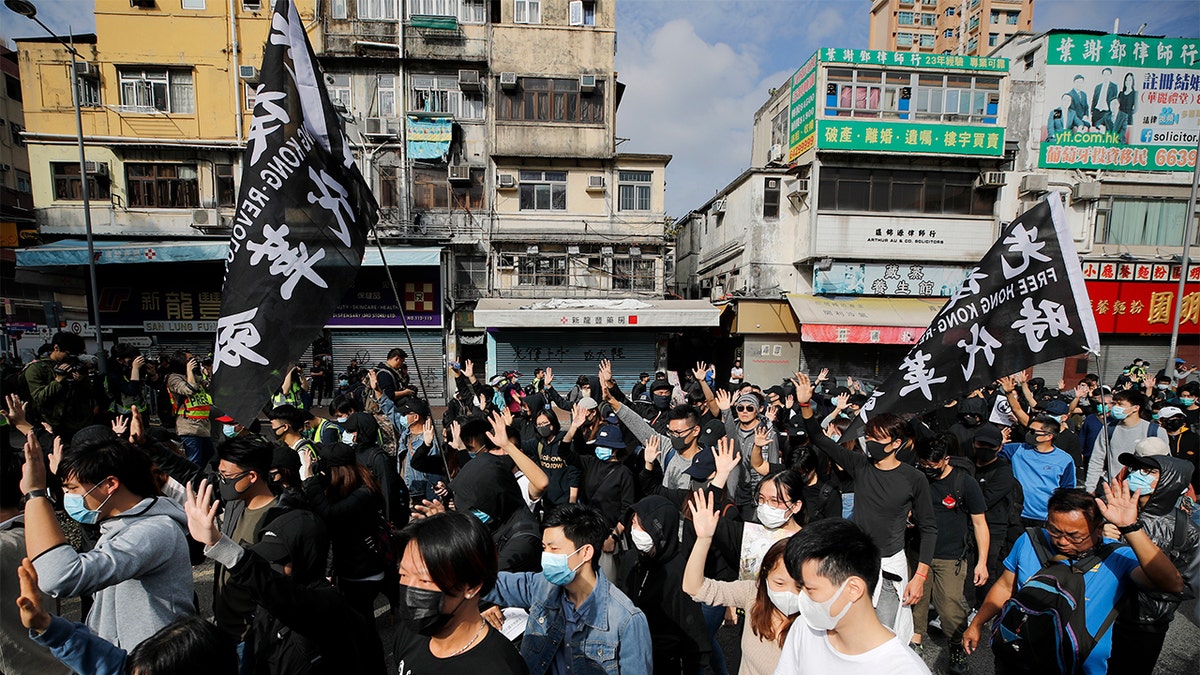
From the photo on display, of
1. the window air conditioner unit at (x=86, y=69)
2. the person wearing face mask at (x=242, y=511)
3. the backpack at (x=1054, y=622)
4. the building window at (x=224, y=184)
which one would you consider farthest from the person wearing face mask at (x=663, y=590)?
the window air conditioner unit at (x=86, y=69)

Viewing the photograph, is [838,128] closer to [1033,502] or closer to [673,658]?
[1033,502]

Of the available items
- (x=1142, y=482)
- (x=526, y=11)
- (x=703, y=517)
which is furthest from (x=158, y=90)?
(x=1142, y=482)

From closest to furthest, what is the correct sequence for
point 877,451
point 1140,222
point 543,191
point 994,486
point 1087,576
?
point 1087,576
point 877,451
point 994,486
point 543,191
point 1140,222

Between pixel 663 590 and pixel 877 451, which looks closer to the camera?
pixel 663 590

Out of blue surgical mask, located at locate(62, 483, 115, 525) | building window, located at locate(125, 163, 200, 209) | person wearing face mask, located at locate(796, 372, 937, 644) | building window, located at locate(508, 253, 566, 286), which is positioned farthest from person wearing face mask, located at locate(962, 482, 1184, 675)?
building window, located at locate(125, 163, 200, 209)

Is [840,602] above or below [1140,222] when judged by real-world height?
below

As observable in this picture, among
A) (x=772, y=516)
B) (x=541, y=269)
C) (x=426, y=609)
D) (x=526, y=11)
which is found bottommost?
(x=772, y=516)

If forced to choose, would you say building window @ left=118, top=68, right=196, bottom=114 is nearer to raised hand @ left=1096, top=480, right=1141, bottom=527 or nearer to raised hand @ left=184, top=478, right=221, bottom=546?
raised hand @ left=184, top=478, right=221, bottom=546

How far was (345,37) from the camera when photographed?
18078 mm

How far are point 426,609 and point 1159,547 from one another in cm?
372

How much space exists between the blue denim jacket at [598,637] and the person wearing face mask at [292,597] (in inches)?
31.5

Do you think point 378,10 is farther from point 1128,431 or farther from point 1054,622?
point 1054,622

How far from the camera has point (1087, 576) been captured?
8.75 ft

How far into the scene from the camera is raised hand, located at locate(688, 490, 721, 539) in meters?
2.75
